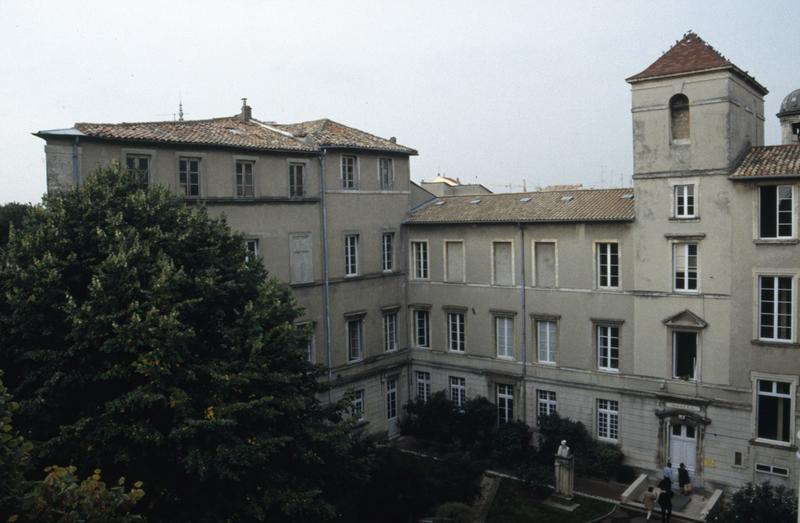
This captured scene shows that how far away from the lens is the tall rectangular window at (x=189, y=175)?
2678cm

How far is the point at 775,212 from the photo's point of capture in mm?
25844

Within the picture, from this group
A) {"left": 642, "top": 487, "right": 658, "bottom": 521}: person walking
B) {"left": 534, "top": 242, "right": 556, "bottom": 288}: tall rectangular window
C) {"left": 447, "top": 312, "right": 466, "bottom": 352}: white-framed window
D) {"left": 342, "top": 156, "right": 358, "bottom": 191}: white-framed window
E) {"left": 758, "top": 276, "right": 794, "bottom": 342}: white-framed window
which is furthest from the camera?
{"left": 447, "top": 312, "right": 466, "bottom": 352}: white-framed window

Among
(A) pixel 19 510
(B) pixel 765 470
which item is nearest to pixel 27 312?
(A) pixel 19 510

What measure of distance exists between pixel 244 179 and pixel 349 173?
6.11m

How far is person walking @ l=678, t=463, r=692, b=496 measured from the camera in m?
27.6

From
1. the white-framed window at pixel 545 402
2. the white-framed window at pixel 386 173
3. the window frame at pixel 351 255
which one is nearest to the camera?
the white-framed window at pixel 545 402

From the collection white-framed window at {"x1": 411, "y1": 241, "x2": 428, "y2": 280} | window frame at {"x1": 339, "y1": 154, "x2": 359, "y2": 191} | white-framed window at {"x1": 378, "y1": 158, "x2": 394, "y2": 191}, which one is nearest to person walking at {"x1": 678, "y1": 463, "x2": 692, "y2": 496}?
white-framed window at {"x1": 411, "y1": 241, "x2": 428, "y2": 280}

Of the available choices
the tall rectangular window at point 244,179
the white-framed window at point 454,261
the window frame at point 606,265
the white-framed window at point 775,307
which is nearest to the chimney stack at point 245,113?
the tall rectangular window at point 244,179

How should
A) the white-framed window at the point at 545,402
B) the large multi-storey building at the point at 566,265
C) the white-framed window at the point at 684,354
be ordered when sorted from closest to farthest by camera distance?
1. the large multi-storey building at the point at 566,265
2. the white-framed window at the point at 684,354
3. the white-framed window at the point at 545,402

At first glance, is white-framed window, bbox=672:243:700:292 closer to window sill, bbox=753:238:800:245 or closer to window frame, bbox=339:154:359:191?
window sill, bbox=753:238:800:245

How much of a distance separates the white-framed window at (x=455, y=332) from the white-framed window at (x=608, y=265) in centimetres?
746

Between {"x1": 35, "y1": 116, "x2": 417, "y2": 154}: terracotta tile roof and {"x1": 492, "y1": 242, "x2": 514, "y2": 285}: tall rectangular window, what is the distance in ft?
23.2

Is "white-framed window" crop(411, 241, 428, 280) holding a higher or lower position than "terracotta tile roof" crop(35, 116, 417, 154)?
lower

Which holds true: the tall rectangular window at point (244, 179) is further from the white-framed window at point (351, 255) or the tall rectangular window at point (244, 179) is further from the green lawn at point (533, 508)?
the green lawn at point (533, 508)
